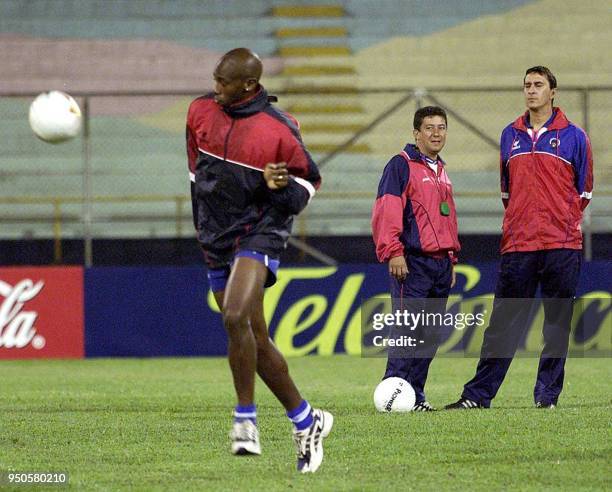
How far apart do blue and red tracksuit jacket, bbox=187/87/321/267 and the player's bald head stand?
139 millimetres

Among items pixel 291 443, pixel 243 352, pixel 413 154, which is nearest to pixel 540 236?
pixel 413 154

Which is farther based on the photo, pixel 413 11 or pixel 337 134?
pixel 413 11

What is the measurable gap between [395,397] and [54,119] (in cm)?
339

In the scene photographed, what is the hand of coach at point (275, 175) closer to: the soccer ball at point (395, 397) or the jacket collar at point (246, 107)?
the jacket collar at point (246, 107)

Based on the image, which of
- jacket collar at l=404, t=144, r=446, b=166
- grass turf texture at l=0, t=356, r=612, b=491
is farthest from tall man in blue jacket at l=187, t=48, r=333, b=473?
jacket collar at l=404, t=144, r=446, b=166

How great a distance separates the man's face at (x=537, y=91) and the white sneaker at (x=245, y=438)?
3.59m

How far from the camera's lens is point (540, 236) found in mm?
8539

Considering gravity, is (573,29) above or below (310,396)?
above

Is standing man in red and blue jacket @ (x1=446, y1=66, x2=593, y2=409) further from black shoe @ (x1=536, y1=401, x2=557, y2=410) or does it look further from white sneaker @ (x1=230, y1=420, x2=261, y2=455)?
white sneaker @ (x1=230, y1=420, x2=261, y2=455)

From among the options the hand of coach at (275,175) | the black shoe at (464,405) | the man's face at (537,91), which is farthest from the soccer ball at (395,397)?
the hand of coach at (275,175)

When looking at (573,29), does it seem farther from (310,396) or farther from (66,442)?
(66,442)

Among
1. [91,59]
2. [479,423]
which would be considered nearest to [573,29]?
[91,59]

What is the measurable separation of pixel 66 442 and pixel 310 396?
2.97 metres

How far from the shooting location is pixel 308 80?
2123cm
